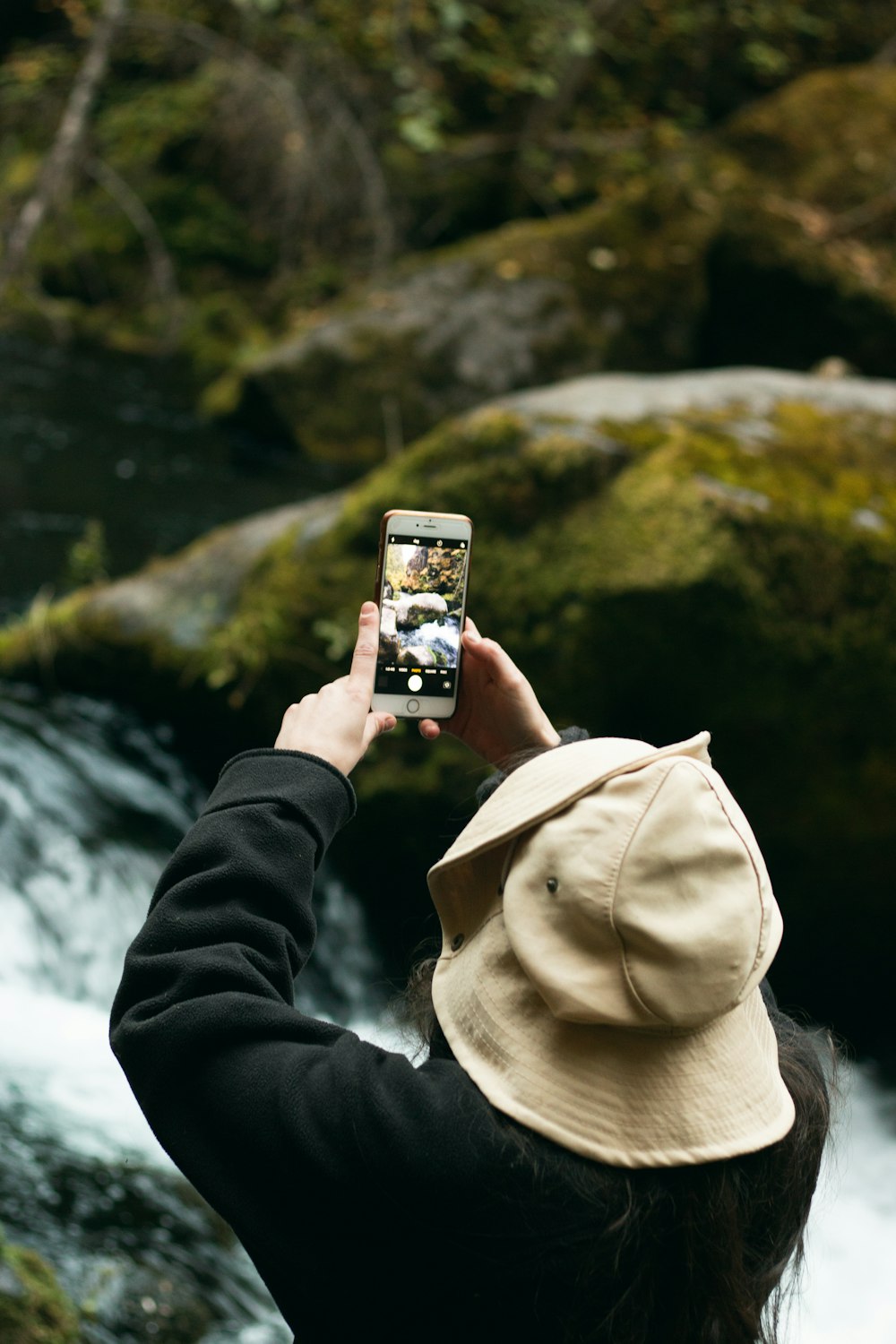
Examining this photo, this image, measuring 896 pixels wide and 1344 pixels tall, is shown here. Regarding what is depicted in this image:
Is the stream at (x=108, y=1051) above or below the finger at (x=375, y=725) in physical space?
below

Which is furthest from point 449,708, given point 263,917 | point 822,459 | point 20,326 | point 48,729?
point 20,326

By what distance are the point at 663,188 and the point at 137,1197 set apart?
8141 mm

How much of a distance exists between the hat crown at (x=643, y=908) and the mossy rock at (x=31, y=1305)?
1867 mm

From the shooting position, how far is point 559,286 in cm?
887

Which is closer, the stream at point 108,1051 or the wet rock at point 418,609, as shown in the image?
the wet rock at point 418,609

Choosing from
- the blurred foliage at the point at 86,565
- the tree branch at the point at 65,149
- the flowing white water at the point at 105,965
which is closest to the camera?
the flowing white water at the point at 105,965

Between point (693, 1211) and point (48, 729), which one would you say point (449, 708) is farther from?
point (48, 729)

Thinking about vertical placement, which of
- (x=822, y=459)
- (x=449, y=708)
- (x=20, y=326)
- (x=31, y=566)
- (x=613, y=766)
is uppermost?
(x=613, y=766)

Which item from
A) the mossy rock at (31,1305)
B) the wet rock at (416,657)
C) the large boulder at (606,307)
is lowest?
the large boulder at (606,307)

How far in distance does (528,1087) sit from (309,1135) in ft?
0.71

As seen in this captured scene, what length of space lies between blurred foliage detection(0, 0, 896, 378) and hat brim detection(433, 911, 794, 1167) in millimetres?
7420

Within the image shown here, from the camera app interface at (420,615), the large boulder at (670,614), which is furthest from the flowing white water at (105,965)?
the camera app interface at (420,615)

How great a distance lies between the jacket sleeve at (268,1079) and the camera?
3.92 feet

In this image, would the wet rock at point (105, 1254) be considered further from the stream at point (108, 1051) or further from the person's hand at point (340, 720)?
the person's hand at point (340, 720)
